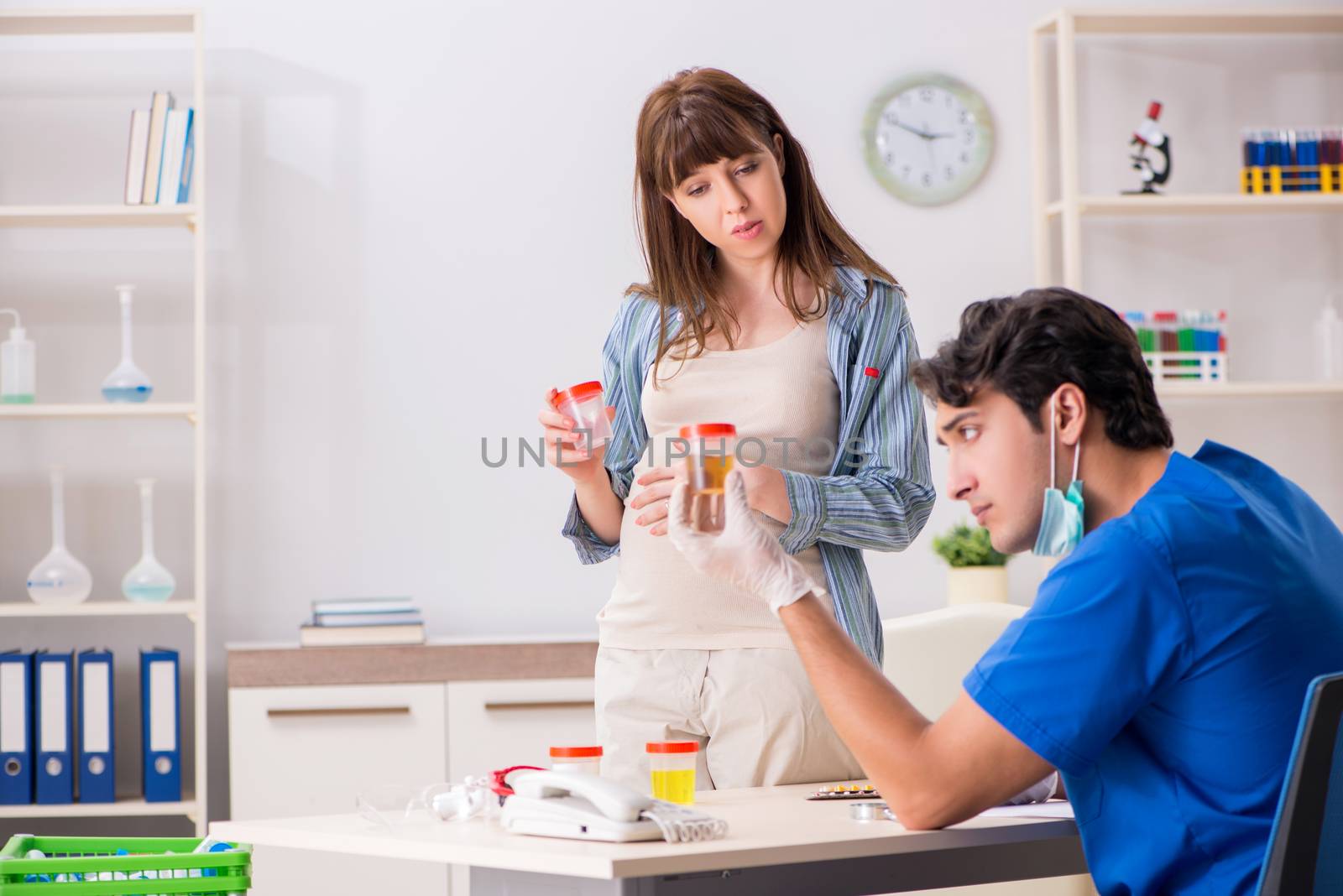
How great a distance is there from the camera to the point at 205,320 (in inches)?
138

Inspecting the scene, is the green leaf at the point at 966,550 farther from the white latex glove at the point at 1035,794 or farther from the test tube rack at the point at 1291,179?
the white latex glove at the point at 1035,794

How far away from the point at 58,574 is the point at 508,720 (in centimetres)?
111

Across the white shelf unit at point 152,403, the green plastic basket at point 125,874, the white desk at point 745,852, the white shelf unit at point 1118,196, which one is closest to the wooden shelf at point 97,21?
the white shelf unit at point 152,403

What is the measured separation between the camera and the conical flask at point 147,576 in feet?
10.6

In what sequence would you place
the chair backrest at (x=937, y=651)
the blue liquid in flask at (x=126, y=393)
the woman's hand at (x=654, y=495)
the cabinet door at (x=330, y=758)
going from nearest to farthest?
1. the woman's hand at (x=654, y=495)
2. the chair backrest at (x=937, y=651)
3. the cabinet door at (x=330, y=758)
4. the blue liquid in flask at (x=126, y=393)

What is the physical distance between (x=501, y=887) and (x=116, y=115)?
2.86 metres

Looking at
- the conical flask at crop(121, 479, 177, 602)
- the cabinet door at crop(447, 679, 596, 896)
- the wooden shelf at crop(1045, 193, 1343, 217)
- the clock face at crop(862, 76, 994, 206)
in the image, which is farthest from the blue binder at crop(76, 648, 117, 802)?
the wooden shelf at crop(1045, 193, 1343, 217)

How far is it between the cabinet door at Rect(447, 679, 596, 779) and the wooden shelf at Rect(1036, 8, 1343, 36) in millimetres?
2104

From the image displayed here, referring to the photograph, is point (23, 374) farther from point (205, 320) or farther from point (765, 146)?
point (765, 146)

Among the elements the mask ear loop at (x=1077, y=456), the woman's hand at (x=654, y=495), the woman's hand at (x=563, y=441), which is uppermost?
the woman's hand at (x=563, y=441)

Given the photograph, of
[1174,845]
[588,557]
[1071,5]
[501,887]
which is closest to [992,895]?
[588,557]

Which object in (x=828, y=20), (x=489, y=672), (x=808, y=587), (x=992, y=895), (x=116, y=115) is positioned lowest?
(x=992, y=895)

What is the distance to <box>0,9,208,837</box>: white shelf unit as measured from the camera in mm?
3146

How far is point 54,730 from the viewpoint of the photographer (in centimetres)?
312
